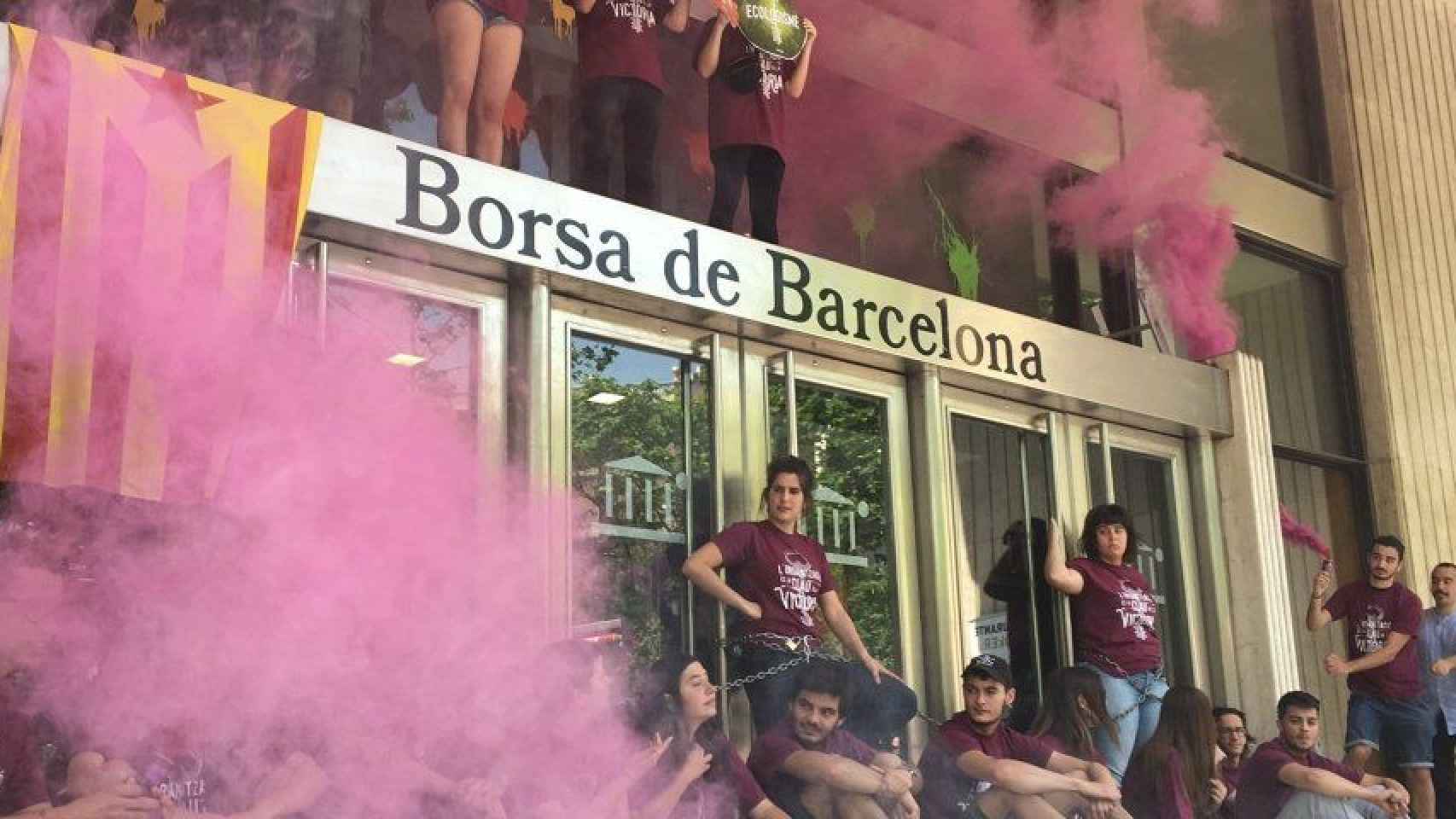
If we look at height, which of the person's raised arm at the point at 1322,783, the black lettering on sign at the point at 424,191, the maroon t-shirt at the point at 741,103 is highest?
the maroon t-shirt at the point at 741,103

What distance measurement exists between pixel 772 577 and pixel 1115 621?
1.98 m

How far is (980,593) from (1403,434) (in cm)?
434

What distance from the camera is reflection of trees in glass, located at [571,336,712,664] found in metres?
6.17

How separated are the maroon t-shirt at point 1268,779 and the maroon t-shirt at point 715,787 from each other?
257cm

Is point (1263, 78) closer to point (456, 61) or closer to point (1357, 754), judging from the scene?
point (1357, 754)

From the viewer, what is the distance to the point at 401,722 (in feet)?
16.5

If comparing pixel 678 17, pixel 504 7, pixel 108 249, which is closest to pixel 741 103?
pixel 678 17

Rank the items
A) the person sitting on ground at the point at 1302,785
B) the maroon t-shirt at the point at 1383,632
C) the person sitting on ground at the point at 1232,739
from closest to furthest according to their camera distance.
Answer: the person sitting on ground at the point at 1302,785 < the person sitting on ground at the point at 1232,739 < the maroon t-shirt at the point at 1383,632

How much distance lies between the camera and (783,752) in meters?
5.56

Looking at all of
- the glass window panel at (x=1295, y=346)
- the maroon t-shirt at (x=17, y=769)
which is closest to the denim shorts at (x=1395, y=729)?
the glass window panel at (x=1295, y=346)

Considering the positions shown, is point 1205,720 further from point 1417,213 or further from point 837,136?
point 1417,213

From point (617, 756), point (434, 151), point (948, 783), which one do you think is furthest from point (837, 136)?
point (617, 756)

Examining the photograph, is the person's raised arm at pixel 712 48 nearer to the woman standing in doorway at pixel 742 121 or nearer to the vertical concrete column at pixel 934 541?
the woman standing in doorway at pixel 742 121

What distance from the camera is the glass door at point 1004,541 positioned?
24.8 feet
